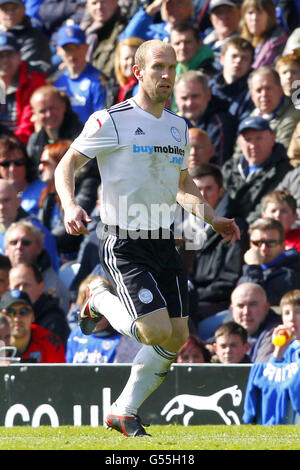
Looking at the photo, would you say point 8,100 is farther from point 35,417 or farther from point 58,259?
point 35,417

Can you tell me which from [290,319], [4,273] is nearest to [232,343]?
[290,319]

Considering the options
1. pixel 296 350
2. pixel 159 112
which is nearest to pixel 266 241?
pixel 296 350

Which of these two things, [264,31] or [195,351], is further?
[264,31]

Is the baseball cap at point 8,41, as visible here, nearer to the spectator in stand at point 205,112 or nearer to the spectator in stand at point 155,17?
the spectator in stand at point 155,17

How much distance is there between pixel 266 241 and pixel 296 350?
1.98m

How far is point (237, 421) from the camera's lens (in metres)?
8.54

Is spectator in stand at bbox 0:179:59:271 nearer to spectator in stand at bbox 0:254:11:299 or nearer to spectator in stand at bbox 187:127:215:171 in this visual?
spectator in stand at bbox 0:254:11:299

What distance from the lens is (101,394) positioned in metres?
8.73

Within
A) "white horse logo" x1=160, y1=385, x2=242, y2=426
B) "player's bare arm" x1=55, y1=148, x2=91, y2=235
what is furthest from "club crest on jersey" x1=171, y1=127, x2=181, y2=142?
"white horse logo" x1=160, y1=385, x2=242, y2=426

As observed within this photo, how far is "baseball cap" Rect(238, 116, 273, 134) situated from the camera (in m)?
10.9

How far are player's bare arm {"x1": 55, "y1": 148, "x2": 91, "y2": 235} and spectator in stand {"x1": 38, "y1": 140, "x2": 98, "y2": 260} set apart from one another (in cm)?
505

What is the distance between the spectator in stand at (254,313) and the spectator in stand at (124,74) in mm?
3680

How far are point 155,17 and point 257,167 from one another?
385 cm

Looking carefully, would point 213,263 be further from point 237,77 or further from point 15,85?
point 15,85
